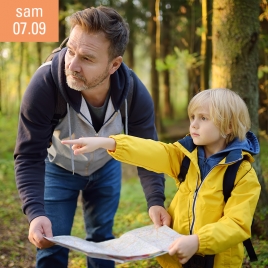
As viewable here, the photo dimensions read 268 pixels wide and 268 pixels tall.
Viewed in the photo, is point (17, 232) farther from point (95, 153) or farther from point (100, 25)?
point (100, 25)

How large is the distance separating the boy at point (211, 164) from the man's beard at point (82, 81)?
1.61 feet

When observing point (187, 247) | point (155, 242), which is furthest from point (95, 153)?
point (187, 247)

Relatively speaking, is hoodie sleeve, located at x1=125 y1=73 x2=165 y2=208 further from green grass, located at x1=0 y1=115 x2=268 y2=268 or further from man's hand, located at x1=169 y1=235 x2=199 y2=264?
green grass, located at x1=0 y1=115 x2=268 y2=268

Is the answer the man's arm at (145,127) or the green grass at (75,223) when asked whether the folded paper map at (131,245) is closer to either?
the man's arm at (145,127)

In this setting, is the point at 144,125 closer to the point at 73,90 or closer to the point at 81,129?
the point at 81,129

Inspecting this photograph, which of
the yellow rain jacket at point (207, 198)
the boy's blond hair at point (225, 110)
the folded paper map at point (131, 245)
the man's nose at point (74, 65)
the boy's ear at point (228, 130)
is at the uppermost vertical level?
the man's nose at point (74, 65)

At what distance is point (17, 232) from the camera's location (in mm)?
5410

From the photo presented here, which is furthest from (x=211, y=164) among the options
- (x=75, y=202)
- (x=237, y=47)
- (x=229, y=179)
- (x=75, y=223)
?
(x=75, y=223)

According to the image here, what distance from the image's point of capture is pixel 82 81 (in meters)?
2.85

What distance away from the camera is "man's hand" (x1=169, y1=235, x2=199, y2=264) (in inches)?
90.4

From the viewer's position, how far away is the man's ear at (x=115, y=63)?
3016mm

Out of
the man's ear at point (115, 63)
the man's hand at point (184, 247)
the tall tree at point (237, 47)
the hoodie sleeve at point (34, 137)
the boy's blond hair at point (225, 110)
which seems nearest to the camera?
the man's hand at point (184, 247)

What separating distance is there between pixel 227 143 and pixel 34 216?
134 cm

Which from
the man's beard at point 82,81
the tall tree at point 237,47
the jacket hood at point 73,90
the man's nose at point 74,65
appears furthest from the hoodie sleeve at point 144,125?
the tall tree at point 237,47
